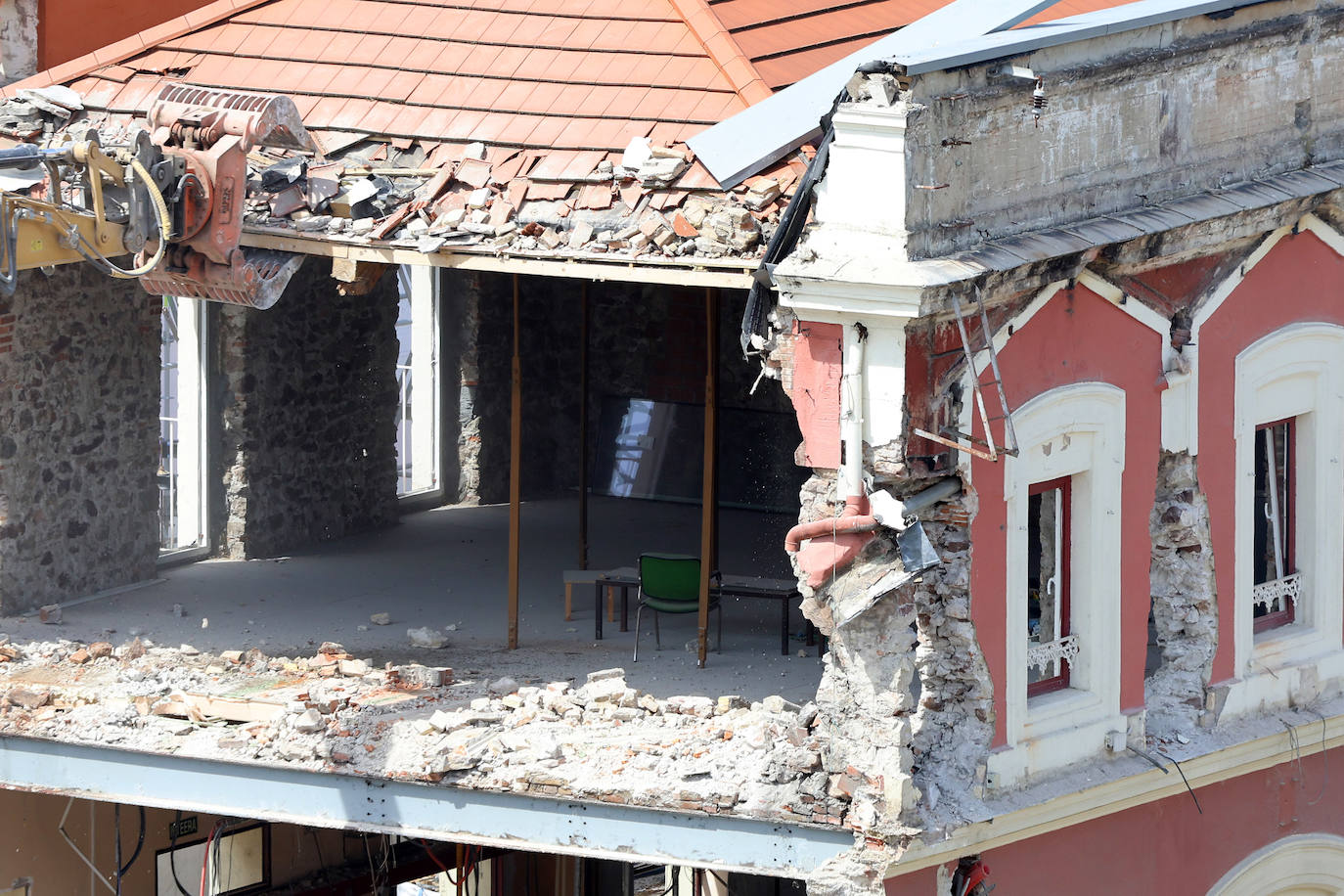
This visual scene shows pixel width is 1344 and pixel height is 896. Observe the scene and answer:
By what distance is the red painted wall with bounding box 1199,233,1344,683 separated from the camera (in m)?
13.0

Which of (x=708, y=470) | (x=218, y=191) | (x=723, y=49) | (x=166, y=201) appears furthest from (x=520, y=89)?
(x=708, y=470)

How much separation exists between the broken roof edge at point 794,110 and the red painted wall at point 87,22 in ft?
18.5

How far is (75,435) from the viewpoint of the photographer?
595 inches

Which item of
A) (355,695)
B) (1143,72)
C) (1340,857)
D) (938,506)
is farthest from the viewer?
(1340,857)

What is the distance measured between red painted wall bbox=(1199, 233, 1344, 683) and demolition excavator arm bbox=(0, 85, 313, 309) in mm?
6011

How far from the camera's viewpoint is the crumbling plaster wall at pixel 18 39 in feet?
50.7

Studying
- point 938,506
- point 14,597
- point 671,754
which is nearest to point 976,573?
point 938,506

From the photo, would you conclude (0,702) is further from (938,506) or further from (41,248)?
(938,506)

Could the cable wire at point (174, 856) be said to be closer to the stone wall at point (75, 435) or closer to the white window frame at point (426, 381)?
the stone wall at point (75, 435)

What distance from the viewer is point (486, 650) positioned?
1434 cm

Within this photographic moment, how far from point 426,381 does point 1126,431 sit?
9350mm

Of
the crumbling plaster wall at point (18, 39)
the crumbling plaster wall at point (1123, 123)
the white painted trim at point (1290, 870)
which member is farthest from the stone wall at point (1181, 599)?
the crumbling plaster wall at point (18, 39)

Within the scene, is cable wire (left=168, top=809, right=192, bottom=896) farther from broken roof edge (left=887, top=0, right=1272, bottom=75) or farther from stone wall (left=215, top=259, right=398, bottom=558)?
broken roof edge (left=887, top=0, right=1272, bottom=75)

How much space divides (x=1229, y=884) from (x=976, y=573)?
11.5ft
